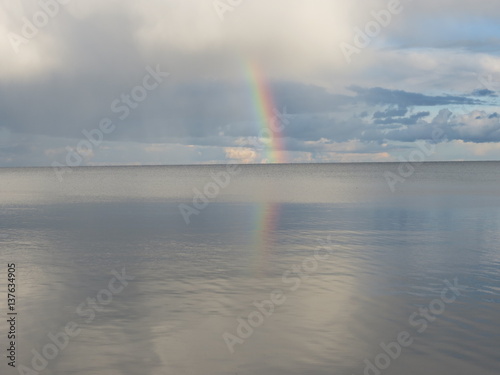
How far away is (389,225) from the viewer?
5834 centimetres

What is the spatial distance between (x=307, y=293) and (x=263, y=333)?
656 cm

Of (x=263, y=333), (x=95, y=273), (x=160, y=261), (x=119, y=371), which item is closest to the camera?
(x=119, y=371)

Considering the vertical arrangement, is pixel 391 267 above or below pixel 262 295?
above

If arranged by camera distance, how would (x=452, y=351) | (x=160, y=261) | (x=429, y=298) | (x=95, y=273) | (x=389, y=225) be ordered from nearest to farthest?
1. (x=452, y=351)
2. (x=429, y=298)
3. (x=95, y=273)
4. (x=160, y=261)
5. (x=389, y=225)

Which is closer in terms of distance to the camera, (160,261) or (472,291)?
(472,291)

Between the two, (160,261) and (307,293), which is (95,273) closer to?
(160,261)

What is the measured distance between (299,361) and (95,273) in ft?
59.1

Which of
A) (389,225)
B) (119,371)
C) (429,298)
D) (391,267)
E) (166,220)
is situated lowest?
(119,371)

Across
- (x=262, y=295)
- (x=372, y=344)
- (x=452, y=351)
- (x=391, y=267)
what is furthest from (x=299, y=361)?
(x=391, y=267)

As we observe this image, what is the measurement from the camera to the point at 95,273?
33.0m

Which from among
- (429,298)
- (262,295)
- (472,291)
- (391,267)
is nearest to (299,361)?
(262,295)

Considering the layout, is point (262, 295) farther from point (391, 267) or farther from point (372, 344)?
point (391, 267)

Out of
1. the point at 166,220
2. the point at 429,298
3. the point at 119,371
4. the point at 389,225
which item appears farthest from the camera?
the point at 166,220

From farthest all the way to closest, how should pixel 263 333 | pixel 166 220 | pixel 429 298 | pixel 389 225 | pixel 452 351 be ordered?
1. pixel 166 220
2. pixel 389 225
3. pixel 429 298
4. pixel 263 333
5. pixel 452 351
